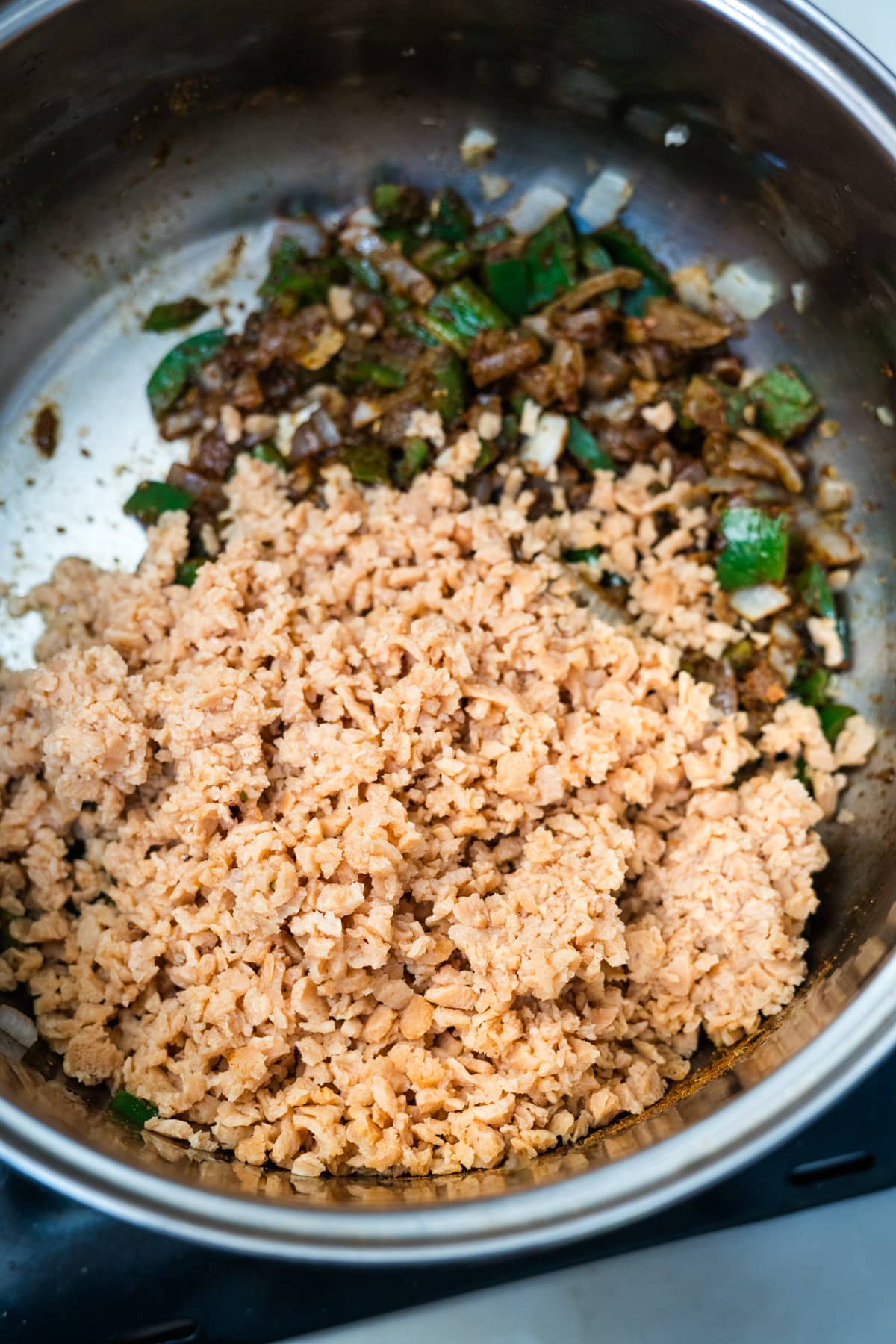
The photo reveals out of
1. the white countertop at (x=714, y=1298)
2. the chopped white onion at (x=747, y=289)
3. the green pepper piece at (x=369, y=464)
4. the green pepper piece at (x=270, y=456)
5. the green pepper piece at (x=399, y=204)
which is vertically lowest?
the white countertop at (x=714, y=1298)

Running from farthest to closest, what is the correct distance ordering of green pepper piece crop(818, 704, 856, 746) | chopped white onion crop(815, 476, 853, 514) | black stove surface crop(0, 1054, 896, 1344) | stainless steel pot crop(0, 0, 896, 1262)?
chopped white onion crop(815, 476, 853, 514) < green pepper piece crop(818, 704, 856, 746) < black stove surface crop(0, 1054, 896, 1344) < stainless steel pot crop(0, 0, 896, 1262)

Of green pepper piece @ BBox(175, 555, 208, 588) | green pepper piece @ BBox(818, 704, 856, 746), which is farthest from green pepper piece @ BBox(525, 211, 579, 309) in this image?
green pepper piece @ BBox(818, 704, 856, 746)

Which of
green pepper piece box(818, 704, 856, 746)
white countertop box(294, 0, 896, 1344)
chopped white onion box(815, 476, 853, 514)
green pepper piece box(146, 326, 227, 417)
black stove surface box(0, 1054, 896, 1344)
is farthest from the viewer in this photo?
green pepper piece box(146, 326, 227, 417)

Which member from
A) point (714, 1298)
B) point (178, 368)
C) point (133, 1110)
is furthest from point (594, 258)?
point (714, 1298)

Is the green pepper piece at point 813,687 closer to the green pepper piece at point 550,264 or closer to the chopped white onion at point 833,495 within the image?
the chopped white onion at point 833,495

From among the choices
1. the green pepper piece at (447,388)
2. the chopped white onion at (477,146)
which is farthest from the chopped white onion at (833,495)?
the chopped white onion at (477,146)

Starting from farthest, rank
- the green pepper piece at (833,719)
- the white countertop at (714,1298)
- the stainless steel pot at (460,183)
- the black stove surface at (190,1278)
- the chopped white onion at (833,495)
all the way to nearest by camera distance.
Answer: the chopped white onion at (833,495)
the green pepper piece at (833,719)
the white countertop at (714,1298)
the black stove surface at (190,1278)
the stainless steel pot at (460,183)

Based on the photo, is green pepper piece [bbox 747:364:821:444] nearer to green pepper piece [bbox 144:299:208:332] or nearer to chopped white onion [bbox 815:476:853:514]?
chopped white onion [bbox 815:476:853:514]
